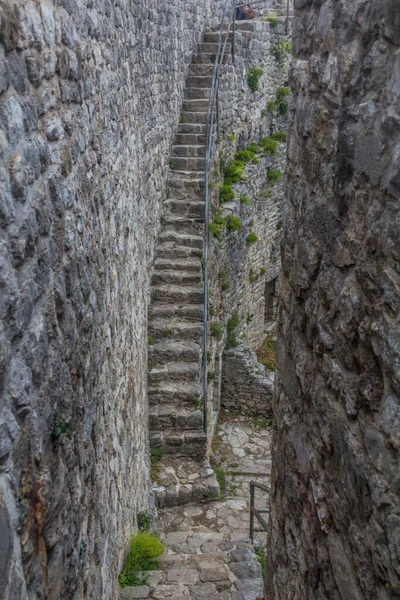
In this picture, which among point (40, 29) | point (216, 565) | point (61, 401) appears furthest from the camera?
point (216, 565)

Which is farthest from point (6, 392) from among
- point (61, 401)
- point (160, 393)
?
point (160, 393)

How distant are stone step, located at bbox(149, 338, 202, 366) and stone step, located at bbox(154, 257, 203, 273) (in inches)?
39.4

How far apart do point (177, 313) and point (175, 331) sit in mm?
253

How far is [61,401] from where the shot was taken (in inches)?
104

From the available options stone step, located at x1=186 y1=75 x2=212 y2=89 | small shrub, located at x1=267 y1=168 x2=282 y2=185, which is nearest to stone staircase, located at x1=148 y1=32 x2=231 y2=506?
stone step, located at x1=186 y1=75 x2=212 y2=89

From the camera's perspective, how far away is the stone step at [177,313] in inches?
289

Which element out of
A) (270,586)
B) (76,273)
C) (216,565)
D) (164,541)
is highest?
(76,273)

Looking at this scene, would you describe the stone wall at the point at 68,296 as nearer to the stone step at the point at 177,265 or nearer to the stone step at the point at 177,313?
the stone step at the point at 177,313

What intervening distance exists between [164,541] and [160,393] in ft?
5.26

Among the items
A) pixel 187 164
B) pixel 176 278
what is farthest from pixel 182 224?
pixel 187 164

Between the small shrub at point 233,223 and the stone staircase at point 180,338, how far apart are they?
986 millimetres

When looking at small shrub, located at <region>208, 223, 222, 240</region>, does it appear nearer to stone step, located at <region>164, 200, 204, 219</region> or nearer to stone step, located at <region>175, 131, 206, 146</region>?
stone step, located at <region>164, 200, 204, 219</region>

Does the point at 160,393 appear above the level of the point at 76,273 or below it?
below

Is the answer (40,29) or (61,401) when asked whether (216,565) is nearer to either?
(61,401)
